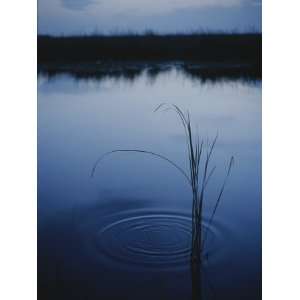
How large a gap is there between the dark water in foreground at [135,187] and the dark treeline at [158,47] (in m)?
0.12

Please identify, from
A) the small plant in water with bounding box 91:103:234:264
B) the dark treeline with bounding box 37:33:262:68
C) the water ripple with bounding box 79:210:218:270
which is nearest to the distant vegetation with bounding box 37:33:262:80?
the dark treeline with bounding box 37:33:262:68

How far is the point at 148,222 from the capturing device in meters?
3.37

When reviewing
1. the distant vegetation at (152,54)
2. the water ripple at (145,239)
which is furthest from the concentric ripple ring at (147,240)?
the distant vegetation at (152,54)

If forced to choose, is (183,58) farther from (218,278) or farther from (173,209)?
(218,278)

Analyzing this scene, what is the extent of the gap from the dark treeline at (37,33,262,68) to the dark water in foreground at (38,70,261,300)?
0.12m

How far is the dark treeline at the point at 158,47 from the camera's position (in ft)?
11.1

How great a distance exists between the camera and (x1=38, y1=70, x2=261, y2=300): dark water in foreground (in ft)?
10.8

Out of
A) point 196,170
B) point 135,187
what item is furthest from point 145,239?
point 196,170

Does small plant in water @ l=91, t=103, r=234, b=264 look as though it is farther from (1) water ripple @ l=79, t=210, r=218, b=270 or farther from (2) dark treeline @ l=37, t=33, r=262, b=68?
(2) dark treeline @ l=37, t=33, r=262, b=68

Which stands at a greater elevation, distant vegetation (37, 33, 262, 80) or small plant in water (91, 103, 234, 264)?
distant vegetation (37, 33, 262, 80)
